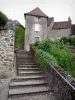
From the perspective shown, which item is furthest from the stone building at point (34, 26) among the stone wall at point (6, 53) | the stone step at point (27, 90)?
the stone step at point (27, 90)

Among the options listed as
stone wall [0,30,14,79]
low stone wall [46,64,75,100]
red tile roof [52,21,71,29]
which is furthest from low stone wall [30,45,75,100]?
red tile roof [52,21,71,29]

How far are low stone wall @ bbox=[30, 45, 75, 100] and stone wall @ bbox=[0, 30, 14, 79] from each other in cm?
217

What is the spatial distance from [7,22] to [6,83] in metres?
3.40

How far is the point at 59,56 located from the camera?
8031 millimetres

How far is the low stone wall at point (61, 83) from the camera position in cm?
406

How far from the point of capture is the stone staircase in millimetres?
5148

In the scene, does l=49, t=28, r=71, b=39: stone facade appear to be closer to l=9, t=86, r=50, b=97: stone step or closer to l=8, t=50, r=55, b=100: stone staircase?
l=8, t=50, r=55, b=100: stone staircase

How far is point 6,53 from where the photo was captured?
7059 millimetres

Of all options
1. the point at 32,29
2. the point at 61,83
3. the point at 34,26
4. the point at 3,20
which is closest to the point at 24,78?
the point at 61,83

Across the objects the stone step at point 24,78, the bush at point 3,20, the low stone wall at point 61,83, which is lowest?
the stone step at point 24,78

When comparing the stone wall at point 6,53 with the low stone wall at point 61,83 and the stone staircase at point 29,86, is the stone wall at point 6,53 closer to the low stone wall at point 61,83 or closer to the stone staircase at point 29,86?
the stone staircase at point 29,86

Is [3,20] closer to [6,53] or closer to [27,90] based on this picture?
[6,53]

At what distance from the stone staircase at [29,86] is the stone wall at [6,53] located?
0.62 meters

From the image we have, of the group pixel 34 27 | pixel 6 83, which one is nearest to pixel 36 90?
pixel 6 83
